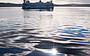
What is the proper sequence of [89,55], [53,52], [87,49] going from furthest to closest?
[87,49] < [53,52] < [89,55]

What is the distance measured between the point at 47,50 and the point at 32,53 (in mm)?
2050

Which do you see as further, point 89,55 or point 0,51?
point 0,51

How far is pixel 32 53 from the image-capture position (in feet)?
46.8

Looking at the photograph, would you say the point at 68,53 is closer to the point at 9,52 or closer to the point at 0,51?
the point at 9,52

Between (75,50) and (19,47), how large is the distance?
6.72 metres

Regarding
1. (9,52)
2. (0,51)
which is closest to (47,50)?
(9,52)

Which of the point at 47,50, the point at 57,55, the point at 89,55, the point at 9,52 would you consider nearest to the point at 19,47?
the point at 9,52

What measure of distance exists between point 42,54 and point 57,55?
1567mm

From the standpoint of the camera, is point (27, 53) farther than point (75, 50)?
No

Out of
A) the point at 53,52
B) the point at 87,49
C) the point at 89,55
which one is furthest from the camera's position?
the point at 87,49

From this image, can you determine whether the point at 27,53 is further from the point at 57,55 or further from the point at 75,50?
the point at 75,50

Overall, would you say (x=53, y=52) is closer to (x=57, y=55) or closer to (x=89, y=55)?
(x=57, y=55)

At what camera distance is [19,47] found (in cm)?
1644

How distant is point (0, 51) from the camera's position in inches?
589
